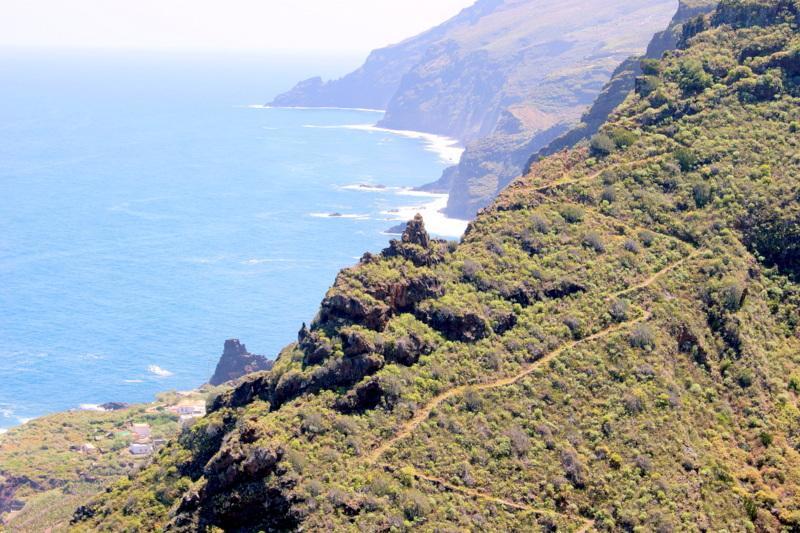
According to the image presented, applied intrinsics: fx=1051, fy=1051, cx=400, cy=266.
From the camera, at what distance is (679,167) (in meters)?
72.8

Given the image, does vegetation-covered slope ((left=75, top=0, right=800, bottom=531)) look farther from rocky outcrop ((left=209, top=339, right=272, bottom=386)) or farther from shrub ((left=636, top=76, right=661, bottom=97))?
rocky outcrop ((left=209, top=339, right=272, bottom=386))

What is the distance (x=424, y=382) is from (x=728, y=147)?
3280 centimetres

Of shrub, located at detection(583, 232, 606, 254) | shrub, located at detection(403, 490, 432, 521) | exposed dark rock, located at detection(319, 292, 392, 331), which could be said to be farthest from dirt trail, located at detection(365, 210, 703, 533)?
exposed dark rock, located at detection(319, 292, 392, 331)

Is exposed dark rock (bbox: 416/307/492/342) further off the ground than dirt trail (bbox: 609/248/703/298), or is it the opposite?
exposed dark rock (bbox: 416/307/492/342)

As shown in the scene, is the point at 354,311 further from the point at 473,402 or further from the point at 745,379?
the point at 745,379

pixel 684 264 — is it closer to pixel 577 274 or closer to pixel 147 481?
pixel 577 274

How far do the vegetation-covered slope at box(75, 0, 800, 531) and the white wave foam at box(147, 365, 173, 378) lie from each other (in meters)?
→ 75.6

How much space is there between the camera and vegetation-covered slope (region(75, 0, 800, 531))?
155ft

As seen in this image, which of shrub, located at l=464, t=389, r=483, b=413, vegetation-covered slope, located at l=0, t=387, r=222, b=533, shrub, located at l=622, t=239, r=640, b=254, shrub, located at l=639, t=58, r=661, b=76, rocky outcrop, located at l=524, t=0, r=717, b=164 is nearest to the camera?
shrub, located at l=464, t=389, r=483, b=413

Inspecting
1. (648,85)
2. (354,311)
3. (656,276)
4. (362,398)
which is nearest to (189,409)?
(648,85)

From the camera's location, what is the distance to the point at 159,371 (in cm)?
13875

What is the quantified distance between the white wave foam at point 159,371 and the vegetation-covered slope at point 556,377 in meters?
75.6

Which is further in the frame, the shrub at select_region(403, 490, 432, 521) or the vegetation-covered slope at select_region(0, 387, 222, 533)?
the vegetation-covered slope at select_region(0, 387, 222, 533)

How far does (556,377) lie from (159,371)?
92746 millimetres
